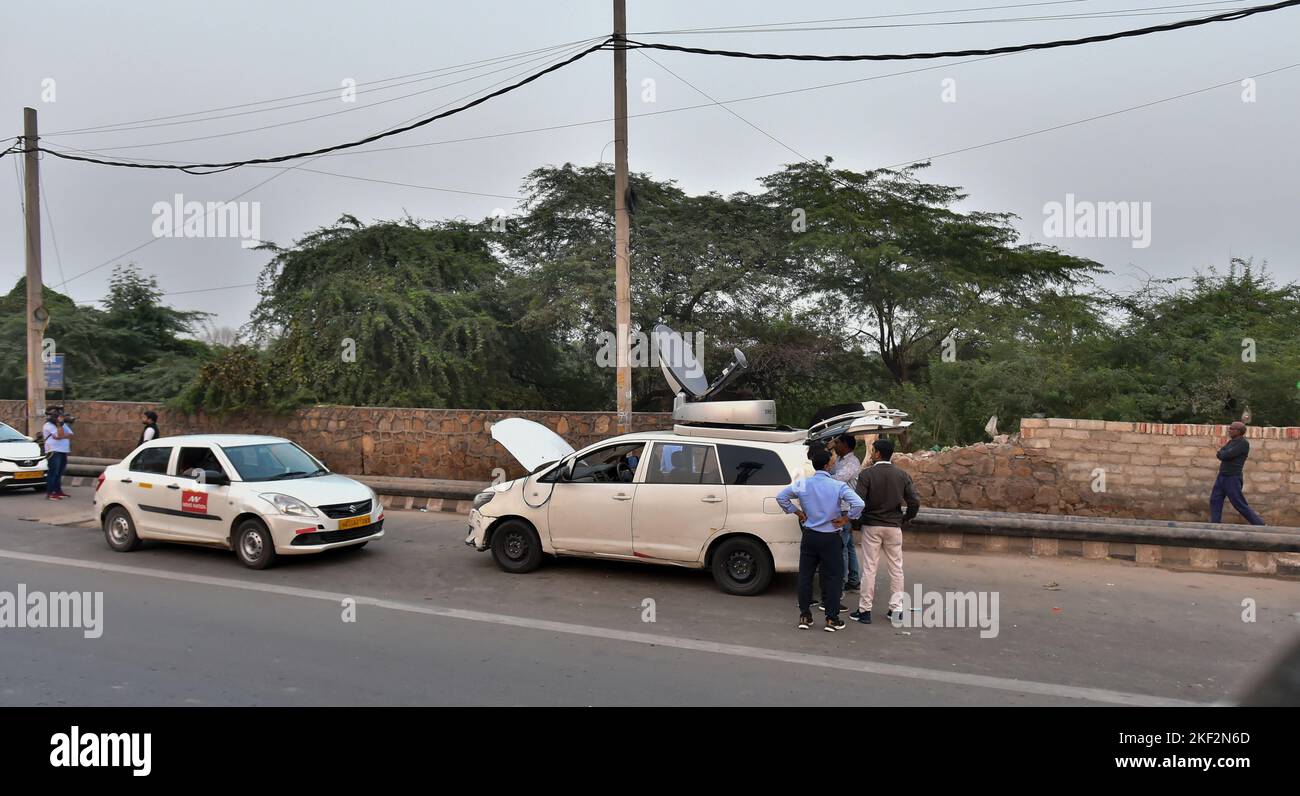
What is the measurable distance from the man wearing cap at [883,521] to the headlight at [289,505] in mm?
5981

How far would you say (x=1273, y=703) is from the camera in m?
1.94

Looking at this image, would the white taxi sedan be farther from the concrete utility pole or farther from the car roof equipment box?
the concrete utility pole

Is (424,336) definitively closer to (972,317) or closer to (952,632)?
(972,317)

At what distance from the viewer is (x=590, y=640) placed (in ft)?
21.9

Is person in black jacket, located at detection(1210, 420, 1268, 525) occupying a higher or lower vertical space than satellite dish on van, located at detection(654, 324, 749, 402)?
lower

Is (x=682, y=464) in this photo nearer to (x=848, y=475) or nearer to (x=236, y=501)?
(x=848, y=475)

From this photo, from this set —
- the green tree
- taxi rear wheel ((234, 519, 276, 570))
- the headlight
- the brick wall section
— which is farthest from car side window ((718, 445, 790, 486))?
the green tree

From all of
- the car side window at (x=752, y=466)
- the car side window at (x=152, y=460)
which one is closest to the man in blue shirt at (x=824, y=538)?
the car side window at (x=752, y=466)

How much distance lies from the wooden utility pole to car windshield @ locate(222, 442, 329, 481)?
14.0 feet

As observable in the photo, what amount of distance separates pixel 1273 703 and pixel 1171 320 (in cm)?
1498

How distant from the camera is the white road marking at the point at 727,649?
563cm

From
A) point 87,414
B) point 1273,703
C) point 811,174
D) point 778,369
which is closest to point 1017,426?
point 778,369

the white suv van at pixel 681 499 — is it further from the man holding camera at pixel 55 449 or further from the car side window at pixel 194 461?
the man holding camera at pixel 55 449

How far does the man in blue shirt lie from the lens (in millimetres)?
6965
